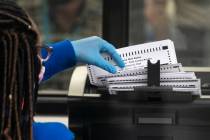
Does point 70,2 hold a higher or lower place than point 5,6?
higher

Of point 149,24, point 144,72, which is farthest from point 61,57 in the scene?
point 149,24

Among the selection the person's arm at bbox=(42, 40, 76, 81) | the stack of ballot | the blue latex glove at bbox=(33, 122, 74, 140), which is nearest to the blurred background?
the stack of ballot

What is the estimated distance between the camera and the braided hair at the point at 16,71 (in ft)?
2.93

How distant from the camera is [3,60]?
0.89 meters

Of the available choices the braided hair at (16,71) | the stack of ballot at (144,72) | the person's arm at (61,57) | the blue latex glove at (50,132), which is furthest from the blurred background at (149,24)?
the braided hair at (16,71)

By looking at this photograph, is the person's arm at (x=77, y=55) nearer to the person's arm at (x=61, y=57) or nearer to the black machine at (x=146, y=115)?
the person's arm at (x=61, y=57)

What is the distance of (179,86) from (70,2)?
4.28ft

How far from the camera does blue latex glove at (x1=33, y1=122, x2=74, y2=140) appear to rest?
3.31ft

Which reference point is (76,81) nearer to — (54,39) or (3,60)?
(3,60)

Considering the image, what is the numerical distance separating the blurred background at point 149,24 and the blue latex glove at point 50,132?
1.22 metres

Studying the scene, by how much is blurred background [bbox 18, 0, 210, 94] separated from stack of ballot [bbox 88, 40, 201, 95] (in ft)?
3.06

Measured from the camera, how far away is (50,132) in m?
1.02

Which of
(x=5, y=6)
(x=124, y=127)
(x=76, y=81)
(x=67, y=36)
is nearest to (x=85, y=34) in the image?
(x=67, y=36)

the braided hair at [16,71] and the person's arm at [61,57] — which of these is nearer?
the braided hair at [16,71]
